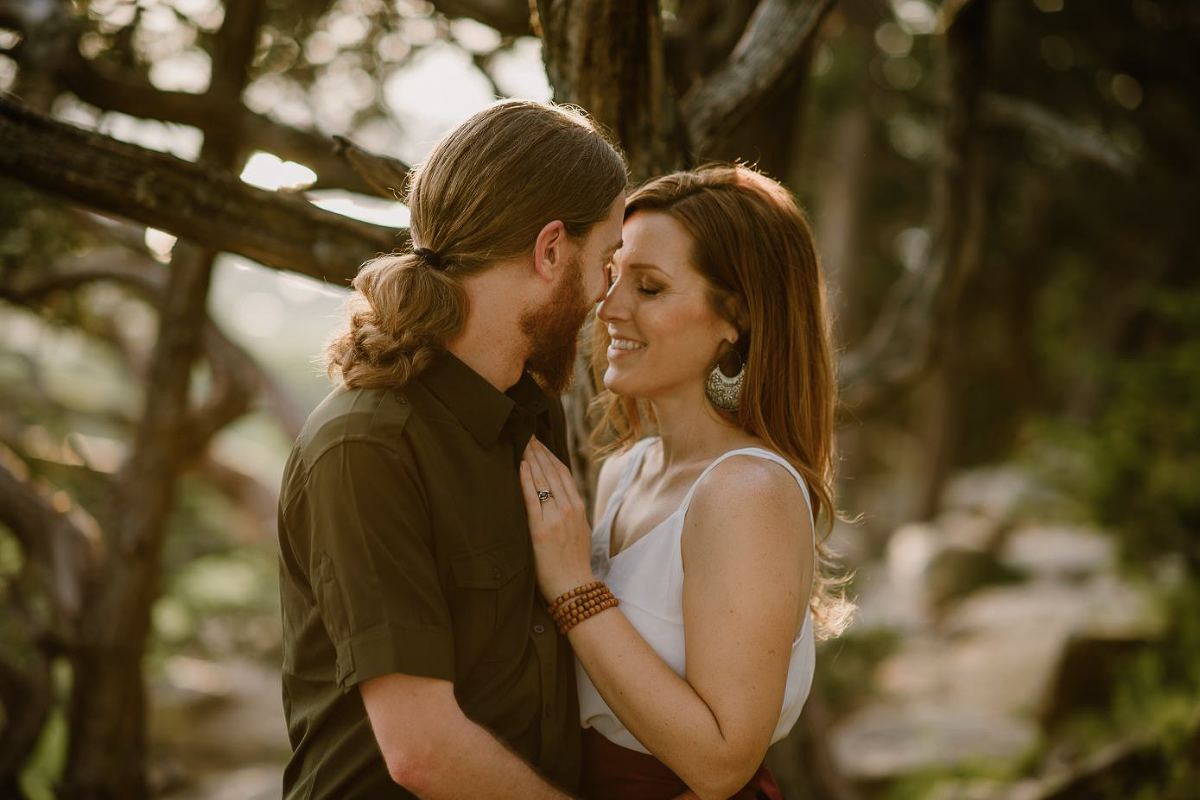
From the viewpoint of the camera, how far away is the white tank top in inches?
87.9

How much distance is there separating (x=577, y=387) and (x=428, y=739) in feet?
4.54

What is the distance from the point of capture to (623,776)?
2275 mm

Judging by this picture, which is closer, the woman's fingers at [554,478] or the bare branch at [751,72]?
the woman's fingers at [554,478]

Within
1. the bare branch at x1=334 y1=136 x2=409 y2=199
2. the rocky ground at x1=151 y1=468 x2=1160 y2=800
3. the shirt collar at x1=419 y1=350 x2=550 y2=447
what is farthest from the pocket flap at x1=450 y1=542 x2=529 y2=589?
the rocky ground at x1=151 y1=468 x2=1160 y2=800

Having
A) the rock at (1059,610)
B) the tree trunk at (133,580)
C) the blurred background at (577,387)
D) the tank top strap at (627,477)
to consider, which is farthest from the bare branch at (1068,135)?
the rock at (1059,610)

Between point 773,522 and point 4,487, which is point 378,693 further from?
point 4,487

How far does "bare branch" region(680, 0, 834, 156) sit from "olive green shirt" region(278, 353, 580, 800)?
4.44 feet

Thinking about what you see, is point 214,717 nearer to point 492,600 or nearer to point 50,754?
point 50,754

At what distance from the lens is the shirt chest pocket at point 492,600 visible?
1959 mm

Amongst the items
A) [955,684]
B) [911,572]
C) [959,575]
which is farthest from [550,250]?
[911,572]

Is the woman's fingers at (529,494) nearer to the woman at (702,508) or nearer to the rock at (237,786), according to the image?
the woman at (702,508)

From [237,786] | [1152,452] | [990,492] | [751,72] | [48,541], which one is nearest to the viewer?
[751,72]

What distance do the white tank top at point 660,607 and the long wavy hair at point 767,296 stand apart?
174 millimetres

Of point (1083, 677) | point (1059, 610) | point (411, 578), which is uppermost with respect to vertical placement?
point (411, 578)
